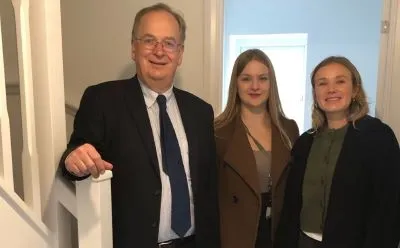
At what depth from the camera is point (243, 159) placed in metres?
1.73

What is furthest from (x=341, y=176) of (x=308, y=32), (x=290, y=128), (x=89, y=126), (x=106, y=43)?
(x=308, y=32)

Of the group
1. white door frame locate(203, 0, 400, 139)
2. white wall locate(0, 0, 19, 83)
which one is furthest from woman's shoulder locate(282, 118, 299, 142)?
white wall locate(0, 0, 19, 83)

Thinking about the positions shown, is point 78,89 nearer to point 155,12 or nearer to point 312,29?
point 155,12

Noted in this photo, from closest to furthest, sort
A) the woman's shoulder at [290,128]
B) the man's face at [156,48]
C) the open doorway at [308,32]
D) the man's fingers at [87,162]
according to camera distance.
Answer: the man's fingers at [87,162] < the man's face at [156,48] < the woman's shoulder at [290,128] < the open doorway at [308,32]

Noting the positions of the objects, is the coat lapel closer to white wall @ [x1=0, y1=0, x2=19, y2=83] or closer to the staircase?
the staircase

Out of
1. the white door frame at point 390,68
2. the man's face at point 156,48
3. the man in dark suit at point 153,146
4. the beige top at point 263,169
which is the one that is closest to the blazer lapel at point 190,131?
the man in dark suit at point 153,146

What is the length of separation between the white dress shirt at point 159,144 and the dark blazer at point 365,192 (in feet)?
1.87

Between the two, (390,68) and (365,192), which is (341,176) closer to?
(365,192)

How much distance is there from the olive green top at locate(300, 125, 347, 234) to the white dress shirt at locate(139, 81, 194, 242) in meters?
0.51

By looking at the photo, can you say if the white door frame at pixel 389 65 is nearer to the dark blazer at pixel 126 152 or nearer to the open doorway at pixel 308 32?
the dark blazer at pixel 126 152

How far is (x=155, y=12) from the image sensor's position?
1.38 metres

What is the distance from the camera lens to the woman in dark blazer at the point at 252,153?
5.59 ft

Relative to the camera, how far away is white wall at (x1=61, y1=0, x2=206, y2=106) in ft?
7.43

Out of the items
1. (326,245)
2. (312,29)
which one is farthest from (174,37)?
(312,29)
